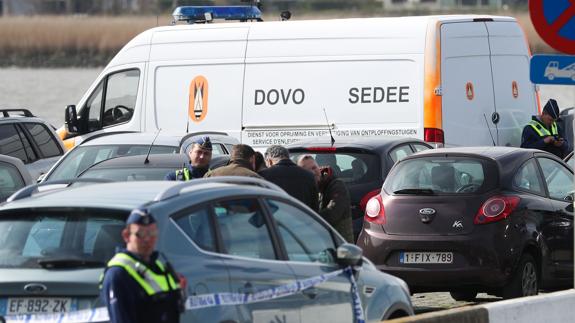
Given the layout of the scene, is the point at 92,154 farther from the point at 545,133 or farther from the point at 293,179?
the point at 545,133

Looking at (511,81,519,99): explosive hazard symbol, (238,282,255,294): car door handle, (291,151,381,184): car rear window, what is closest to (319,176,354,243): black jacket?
(291,151,381,184): car rear window

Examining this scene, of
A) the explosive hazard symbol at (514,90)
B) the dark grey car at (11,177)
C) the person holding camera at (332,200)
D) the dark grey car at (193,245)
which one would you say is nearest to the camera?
the dark grey car at (193,245)

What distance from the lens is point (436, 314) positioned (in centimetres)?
796

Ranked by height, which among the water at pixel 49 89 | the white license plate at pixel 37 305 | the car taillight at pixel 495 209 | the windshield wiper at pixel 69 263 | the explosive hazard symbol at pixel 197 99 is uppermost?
the windshield wiper at pixel 69 263

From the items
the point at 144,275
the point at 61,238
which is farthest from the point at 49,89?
the point at 144,275

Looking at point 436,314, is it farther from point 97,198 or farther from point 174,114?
point 174,114

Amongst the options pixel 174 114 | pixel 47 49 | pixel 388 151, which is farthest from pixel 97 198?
pixel 47 49

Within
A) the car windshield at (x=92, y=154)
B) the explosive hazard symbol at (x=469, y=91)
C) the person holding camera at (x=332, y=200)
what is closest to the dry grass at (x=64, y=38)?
the explosive hazard symbol at (x=469, y=91)

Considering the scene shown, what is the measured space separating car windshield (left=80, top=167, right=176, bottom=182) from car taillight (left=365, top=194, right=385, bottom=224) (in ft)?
6.45

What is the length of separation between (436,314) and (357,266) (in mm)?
682

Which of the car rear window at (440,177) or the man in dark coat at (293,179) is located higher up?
the man in dark coat at (293,179)

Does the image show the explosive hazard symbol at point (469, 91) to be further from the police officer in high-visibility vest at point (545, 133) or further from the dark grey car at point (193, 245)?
the dark grey car at point (193, 245)

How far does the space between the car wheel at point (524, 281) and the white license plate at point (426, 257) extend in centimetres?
52

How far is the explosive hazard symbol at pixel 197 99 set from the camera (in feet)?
67.3
